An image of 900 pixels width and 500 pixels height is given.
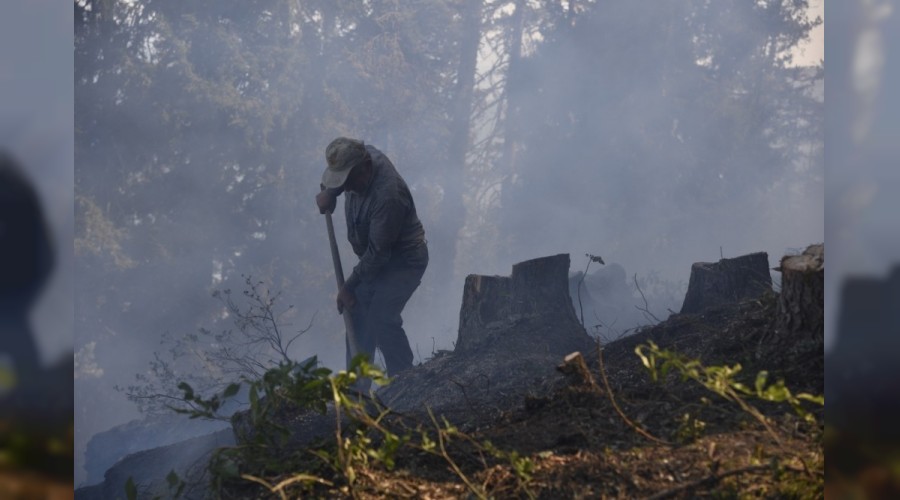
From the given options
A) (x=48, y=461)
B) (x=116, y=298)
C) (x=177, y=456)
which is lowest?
(x=48, y=461)

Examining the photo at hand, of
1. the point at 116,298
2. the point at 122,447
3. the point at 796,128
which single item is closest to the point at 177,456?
the point at 122,447

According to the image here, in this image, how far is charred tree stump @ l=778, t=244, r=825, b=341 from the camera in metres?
3.62

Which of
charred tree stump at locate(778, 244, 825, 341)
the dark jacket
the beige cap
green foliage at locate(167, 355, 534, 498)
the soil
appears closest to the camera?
the soil

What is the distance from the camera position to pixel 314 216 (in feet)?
55.6

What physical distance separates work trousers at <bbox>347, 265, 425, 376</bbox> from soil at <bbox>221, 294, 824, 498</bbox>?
2.74 meters

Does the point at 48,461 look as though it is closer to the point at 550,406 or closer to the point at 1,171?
the point at 1,171

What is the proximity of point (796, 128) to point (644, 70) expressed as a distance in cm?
338

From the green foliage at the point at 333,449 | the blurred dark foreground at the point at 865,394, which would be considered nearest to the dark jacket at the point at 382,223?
the green foliage at the point at 333,449

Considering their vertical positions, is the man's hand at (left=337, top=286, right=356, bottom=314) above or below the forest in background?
below

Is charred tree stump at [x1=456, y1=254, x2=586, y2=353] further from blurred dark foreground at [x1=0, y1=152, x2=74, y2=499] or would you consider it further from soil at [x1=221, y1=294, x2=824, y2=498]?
blurred dark foreground at [x1=0, y1=152, x2=74, y2=499]

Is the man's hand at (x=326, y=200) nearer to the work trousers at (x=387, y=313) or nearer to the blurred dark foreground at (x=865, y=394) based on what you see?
the work trousers at (x=387, y=313)

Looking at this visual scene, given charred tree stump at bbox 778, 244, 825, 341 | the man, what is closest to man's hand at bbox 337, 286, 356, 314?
the man

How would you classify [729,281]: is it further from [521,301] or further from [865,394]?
[865,394]

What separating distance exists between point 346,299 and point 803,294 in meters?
3.49
